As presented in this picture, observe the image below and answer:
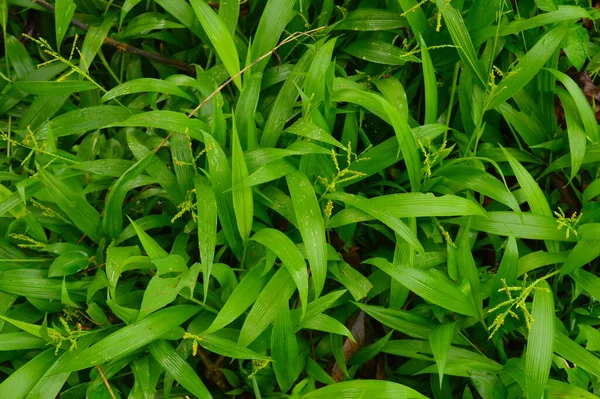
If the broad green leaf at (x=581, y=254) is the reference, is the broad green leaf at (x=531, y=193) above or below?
above

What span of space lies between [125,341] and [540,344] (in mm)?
871

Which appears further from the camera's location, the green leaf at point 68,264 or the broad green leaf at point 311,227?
the green leaf at point 68,264

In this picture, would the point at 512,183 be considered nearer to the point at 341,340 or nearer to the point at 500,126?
the point at 500,126

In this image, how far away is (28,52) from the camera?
1.76 meters

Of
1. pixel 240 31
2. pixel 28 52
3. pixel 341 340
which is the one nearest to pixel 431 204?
pixel 341 340

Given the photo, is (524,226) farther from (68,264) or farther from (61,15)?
(61,15)

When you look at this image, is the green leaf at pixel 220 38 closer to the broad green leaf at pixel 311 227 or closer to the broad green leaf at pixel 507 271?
the broad green leaf at pixel 311 227

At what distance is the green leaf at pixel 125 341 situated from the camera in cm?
118

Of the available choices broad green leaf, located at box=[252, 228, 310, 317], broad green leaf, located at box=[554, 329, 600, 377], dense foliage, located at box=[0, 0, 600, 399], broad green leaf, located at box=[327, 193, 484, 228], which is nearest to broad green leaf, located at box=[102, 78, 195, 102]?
dense foliage, located at box=[0, 0, 600, 399]

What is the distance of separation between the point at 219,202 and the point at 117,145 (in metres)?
0.45

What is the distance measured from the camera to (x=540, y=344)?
1.23 meters

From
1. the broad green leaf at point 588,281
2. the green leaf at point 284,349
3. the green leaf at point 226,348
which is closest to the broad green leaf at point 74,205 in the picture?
the green leaf at point 226,348

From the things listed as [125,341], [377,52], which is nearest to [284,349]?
[125,341]

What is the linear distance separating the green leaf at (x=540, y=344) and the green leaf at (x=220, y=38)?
84 centimetres
